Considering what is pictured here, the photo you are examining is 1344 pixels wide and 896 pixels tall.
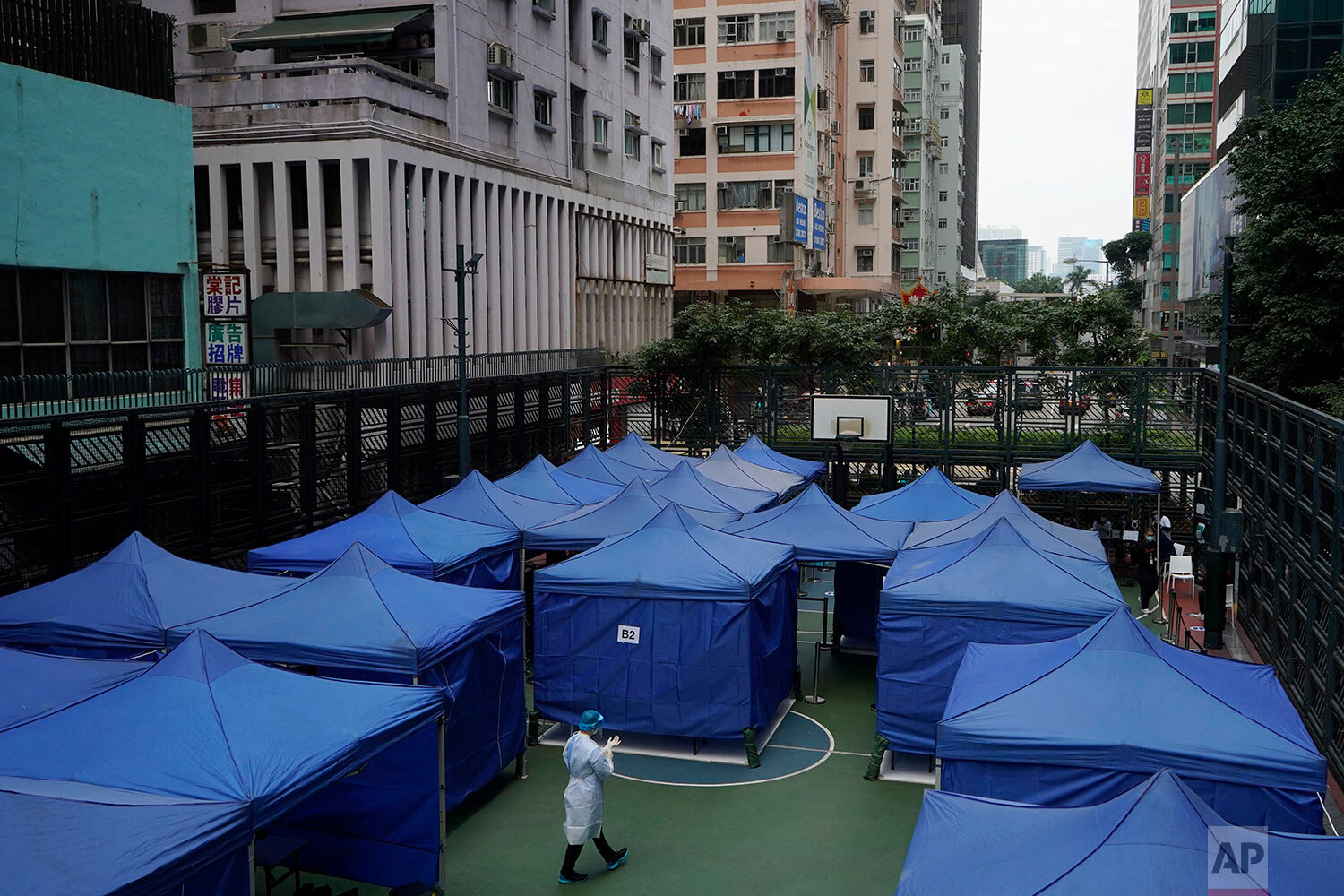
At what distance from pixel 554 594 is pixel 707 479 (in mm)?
8982

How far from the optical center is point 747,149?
62.2m

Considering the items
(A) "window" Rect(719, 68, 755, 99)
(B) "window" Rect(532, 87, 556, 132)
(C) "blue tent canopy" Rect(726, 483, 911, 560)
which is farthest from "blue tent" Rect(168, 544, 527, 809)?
(A) "window" Rect(719, 68, 755, 99)

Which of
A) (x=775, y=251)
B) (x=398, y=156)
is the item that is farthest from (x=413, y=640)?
(x=775, y=251)

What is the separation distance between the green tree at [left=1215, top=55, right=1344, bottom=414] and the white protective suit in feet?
67.1

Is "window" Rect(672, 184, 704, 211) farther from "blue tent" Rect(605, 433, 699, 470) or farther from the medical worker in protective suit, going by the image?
the medical worker in protective suit

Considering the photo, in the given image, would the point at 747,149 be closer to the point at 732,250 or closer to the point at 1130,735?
the point at 732,250

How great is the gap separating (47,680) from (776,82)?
185ft

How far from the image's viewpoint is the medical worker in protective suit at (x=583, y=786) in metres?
10.1

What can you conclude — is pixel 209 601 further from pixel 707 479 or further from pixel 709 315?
pixel 709 315

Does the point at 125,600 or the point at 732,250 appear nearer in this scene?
the point at 125,600

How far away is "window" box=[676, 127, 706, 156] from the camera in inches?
2482

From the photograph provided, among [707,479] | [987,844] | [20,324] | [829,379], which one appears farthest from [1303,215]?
[20,324]

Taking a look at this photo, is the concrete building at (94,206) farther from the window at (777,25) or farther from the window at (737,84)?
the window at (777,25)

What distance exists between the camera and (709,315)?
1430 inches
